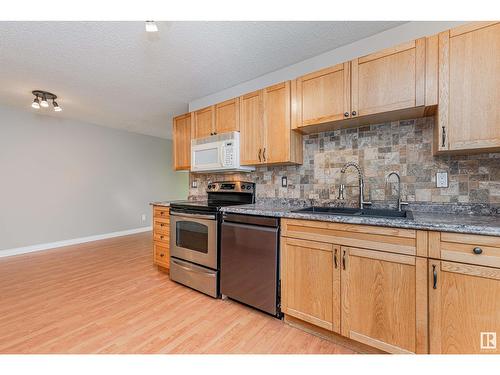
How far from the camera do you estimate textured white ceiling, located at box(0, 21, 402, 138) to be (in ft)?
6.27

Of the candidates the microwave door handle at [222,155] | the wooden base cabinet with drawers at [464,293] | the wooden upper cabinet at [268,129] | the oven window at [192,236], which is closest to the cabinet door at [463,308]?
the wooden base cabinet with drawers at [464,293]

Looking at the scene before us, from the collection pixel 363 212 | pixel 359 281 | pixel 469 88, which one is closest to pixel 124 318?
pixel 359 281

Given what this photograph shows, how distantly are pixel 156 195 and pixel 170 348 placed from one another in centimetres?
493

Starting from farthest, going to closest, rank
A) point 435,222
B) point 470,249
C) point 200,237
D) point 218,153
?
point 218,153 → point 200,237 → point 435,222 → point 470,249

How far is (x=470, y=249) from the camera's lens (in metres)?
1.19

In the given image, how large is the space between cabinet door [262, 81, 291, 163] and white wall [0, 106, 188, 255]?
413 centimetres

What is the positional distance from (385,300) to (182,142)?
2912 millimetres

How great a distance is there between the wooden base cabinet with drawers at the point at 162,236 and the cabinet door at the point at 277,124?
1.51 m

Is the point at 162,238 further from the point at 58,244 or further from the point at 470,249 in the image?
the point at 470,249

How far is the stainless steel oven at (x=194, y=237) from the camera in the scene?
2.33 meters

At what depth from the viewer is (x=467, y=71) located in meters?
1.43

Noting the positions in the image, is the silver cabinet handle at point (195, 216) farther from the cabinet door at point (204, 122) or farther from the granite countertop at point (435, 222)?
the cabinet door at point (204, 122)
